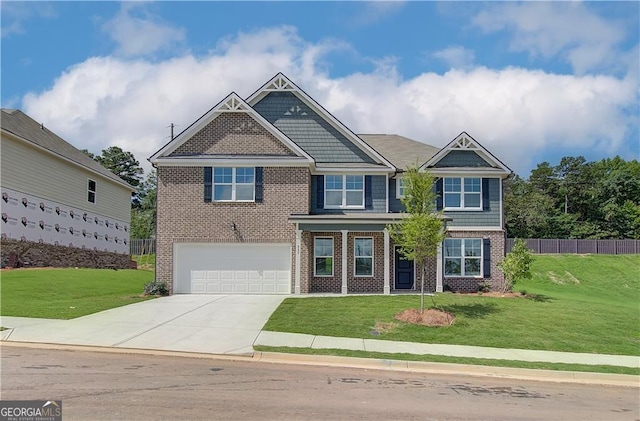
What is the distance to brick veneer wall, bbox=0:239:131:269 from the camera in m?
27.5

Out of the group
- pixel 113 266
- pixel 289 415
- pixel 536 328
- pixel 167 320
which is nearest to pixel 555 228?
pixel 113 266

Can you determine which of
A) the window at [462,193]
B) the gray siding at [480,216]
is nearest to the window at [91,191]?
the window at [462,193]

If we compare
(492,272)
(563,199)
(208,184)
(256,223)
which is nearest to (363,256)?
(256,223)

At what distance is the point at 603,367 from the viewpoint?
12.7 meters

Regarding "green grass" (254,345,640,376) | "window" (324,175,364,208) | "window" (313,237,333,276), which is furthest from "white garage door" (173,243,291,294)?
"green grass" (254,345,640,376)

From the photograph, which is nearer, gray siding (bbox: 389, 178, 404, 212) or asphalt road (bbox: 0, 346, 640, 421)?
asphalt road (bbox: 0, 346, 640, 421)

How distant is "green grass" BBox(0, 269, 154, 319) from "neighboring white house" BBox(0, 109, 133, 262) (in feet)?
12.3

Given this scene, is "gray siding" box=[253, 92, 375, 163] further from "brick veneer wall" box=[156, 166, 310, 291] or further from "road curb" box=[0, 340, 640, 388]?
"road curb" box=[0, 340, 640, 388]

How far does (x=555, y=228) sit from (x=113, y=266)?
170 feet

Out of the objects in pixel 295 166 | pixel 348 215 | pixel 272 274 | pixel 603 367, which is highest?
pixel 295 166

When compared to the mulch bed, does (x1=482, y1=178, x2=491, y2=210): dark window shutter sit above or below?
above

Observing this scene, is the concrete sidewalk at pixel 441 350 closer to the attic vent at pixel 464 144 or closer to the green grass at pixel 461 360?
the green grass at pixel 461 360

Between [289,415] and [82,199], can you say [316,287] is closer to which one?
[289,415]

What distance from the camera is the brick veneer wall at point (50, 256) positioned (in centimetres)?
2752
